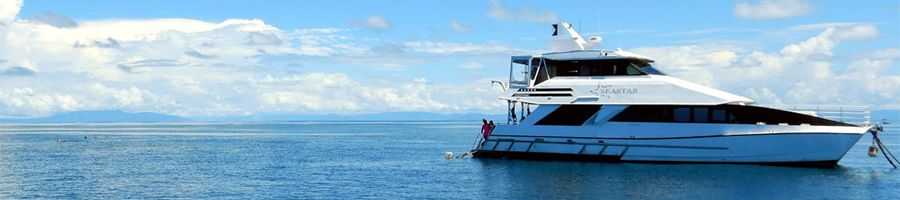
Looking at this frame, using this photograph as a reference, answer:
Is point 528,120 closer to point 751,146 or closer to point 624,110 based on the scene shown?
point 624,110

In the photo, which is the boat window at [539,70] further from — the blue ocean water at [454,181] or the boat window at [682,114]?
the boat window at [682,114]

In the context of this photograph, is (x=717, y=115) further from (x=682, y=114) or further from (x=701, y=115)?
(x=682, y=114)

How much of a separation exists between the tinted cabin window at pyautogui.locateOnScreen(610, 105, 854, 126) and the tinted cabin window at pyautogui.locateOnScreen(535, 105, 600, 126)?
125 centimetres

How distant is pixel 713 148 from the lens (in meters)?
38.8

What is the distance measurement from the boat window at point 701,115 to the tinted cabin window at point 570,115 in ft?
13.9

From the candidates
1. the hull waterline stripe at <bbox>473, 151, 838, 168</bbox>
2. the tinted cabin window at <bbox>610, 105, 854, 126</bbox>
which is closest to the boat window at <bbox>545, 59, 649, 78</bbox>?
the tinted cabin window at <bbox>610, 105, 854, 126</bbox>

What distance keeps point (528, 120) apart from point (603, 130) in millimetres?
3685

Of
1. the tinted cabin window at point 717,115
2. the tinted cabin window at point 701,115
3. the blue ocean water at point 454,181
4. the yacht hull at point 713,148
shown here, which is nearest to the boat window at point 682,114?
the tinted cabin window at point 717,115

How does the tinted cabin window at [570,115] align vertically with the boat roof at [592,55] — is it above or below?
below

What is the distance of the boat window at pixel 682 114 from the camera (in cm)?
3947

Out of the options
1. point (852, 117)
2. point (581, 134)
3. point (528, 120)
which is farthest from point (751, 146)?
point (528, 120)

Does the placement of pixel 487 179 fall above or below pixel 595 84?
below

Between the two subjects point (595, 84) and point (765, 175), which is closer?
point (765, 175)

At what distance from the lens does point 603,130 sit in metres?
41.0
